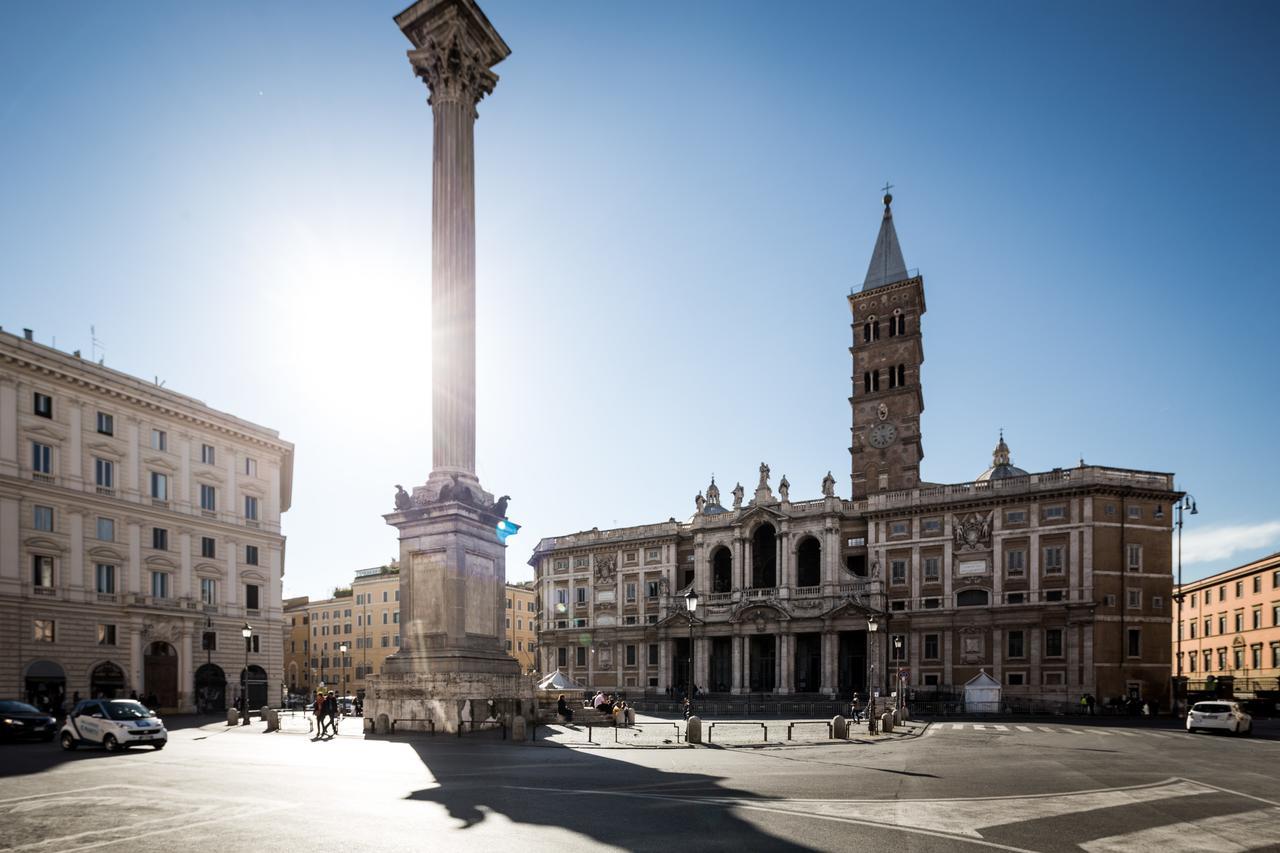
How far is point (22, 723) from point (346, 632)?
78.8 metres

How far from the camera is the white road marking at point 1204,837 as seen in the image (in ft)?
32.7

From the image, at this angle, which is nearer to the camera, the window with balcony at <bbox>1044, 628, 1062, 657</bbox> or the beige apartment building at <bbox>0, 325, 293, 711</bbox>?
the beige apartment building at <bbox>0, 325, 293, 711</bbox>

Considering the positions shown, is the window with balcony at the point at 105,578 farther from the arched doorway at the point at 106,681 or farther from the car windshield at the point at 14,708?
the car windshield at the point at 14,708

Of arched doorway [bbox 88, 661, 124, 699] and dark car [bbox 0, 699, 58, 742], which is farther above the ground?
dark car [bbox 0, 699, 58, 742]

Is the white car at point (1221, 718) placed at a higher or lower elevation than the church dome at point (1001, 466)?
lower

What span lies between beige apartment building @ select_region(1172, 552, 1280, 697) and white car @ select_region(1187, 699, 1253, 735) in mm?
39666

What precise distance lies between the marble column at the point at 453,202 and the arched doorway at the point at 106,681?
2936cm

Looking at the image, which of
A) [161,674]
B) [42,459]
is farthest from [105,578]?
[42,459]

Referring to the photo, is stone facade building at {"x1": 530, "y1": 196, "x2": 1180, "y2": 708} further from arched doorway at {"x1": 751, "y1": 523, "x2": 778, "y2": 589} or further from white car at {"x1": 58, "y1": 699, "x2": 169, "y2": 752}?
white car at {"x1": 58, "y1": 699, "x2": 169, "y2": 752}

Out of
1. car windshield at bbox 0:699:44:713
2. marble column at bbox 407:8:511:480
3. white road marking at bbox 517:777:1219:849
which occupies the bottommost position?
car windshield at bbox 0:699:44:713

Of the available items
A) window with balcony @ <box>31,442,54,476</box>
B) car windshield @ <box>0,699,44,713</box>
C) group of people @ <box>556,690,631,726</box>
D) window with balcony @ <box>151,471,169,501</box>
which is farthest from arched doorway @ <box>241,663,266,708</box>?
group of people @ <box>556,690,631,726</box>

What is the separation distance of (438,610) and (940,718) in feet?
109

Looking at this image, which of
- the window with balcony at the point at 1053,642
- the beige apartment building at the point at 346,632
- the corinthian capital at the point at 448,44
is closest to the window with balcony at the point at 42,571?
the corinthian capital at the point at 448,44

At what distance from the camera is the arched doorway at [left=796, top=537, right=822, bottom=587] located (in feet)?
230
